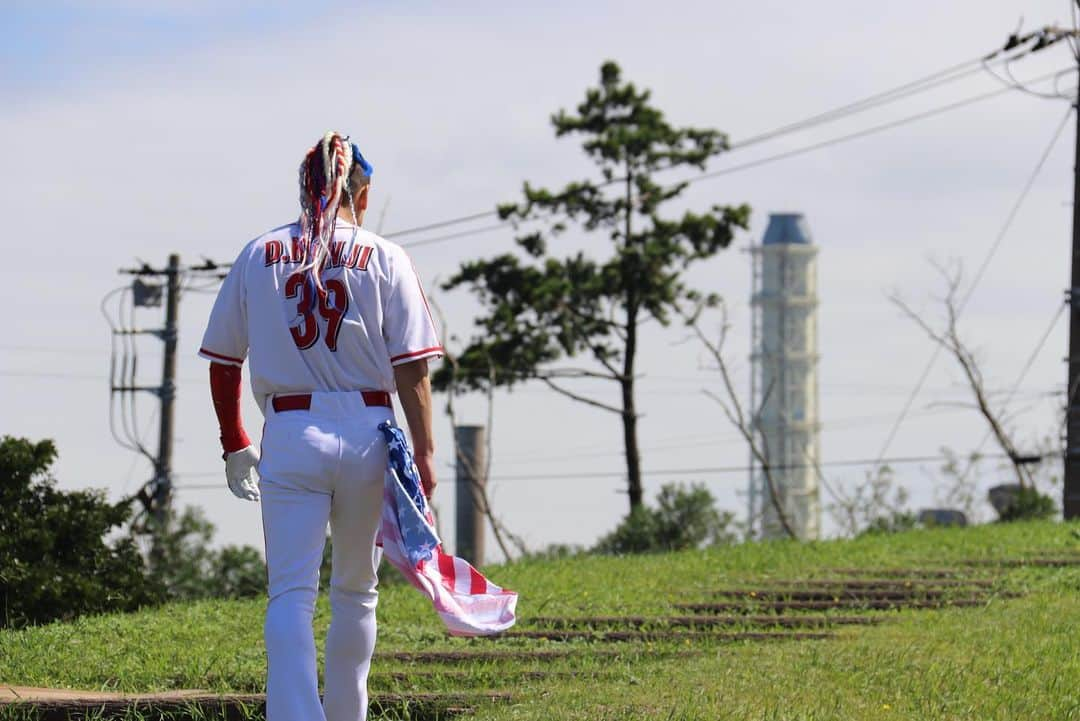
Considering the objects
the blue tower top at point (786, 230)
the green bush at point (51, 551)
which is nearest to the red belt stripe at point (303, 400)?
the green bush at point (51, 551)

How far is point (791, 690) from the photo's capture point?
751 centimetres

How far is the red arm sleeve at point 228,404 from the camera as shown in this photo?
6332 mm

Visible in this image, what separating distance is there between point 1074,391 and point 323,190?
19.4m

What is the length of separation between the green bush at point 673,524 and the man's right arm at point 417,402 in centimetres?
2271

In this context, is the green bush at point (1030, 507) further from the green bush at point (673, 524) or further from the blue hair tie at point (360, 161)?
the blue hair tie at point (360, 161)

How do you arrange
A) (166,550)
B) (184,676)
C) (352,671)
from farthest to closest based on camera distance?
(166,550), (184,676), (352,671)

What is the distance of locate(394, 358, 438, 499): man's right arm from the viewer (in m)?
6.10

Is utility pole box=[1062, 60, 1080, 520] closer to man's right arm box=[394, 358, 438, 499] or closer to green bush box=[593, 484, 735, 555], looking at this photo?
green bush box=[593, 484, 735, 555]

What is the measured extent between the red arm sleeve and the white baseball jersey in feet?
0.66

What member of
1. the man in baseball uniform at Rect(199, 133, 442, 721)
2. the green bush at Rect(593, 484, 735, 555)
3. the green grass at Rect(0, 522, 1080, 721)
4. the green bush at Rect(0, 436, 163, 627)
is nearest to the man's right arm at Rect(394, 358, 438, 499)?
the man in baseball uniform at Rect(199, 133, 442, 721)

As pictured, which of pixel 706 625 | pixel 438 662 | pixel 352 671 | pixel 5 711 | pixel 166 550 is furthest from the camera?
pixel 166 550

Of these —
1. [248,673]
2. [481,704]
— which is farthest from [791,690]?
[248,673]

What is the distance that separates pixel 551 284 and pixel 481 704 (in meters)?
29.0

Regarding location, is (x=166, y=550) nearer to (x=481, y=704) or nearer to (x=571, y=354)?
(x=571, y=354)
